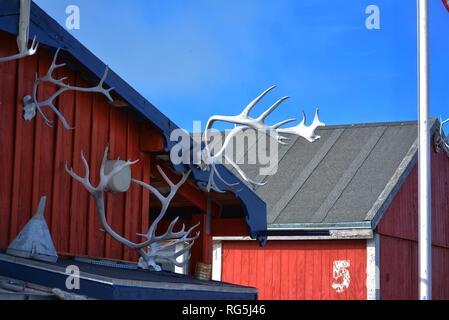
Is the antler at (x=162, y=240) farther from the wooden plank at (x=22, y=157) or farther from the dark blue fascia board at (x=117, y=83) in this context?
the wooden plank at (x=22, y=157)

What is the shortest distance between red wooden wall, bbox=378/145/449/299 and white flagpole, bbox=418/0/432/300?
5067mm

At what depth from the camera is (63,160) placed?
9031 millimetres

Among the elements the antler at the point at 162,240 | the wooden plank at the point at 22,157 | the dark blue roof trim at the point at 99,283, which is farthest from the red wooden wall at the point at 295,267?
the wooden plank at the point at 22,157

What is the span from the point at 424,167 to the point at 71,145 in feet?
14.7

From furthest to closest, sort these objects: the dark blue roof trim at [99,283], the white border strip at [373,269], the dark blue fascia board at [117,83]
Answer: the white border strip at [373,269]
the dark blue fascia board at [117,83]
the dark blue roof trim at [99,283]

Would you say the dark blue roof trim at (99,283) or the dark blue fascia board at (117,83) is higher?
the dark blue fascia board at (117,83)

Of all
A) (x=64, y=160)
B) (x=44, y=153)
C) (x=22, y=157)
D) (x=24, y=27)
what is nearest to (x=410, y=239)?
(x=64, y=160)

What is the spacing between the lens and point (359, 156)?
18.6 meters

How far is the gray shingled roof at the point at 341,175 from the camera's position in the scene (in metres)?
16.2

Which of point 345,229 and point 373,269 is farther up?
point 345,229

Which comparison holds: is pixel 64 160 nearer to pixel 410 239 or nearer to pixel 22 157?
pixel 22 157

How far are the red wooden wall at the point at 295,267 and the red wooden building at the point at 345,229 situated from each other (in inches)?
0.8
